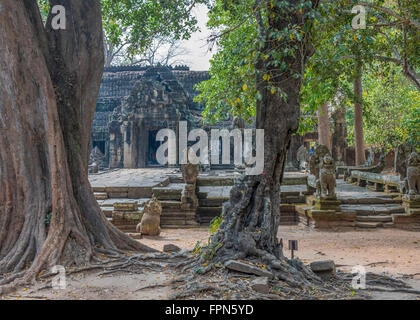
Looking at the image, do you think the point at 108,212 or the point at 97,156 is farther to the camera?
the point at 97,156

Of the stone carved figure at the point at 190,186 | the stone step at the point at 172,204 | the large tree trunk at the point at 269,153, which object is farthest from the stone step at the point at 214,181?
the large tree trunk at the point at 269,153

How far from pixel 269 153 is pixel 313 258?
109 inches

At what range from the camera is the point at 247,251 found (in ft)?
13.6

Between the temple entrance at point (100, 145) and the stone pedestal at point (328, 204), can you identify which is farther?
the temple entrance at point (100, 145)

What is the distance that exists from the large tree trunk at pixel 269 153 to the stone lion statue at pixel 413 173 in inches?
234

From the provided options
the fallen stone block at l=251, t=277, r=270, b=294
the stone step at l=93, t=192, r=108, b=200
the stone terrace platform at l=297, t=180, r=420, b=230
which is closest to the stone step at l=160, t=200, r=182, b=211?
the stone step at l=93, t=192, r=108, b=200

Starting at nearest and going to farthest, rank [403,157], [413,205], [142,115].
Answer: [413,205]
[403,157]
[142,115]

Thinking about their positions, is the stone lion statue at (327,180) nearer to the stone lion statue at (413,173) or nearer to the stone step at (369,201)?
the stone step at (369,201)

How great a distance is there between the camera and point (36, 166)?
4891mm

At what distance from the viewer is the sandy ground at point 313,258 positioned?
384 cm

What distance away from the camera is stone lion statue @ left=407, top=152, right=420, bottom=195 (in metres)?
9.15

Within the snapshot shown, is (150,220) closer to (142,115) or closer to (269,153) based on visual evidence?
(269,153)

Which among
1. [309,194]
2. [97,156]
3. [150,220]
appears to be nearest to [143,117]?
[97,156]

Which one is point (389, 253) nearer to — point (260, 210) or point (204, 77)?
point (260, 210)
